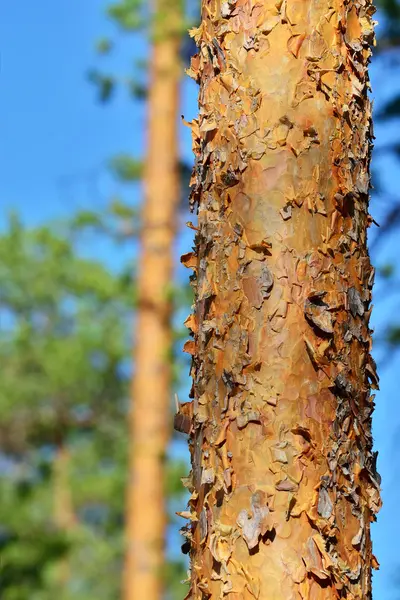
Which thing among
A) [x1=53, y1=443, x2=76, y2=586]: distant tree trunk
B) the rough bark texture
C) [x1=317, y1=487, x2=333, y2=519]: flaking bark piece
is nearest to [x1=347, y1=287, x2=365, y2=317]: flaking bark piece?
the rough bark texture

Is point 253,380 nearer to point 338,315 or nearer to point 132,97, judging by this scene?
point 338,315

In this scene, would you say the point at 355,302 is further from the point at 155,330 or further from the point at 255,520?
the point at 155,330

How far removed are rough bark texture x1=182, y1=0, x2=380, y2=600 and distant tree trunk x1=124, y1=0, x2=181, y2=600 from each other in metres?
7.14

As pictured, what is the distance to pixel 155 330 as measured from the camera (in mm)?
8820

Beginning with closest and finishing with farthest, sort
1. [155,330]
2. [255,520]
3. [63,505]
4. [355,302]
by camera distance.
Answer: [255,520], [355,302], [155,330], [63,505]

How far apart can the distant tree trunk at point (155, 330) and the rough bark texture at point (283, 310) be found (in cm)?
714

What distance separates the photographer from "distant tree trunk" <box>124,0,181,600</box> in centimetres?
843

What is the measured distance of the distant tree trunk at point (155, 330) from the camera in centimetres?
843

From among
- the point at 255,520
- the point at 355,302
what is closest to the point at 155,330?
the point at 355,302

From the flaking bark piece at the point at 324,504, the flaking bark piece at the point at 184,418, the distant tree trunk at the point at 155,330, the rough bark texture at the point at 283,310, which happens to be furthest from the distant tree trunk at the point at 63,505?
the flaking bark piece at the point at 324,504

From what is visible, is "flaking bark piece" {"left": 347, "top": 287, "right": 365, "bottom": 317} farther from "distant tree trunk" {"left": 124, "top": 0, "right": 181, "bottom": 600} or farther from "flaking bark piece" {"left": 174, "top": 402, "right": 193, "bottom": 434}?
"distant tree trunk" {"left": 124, "top": 0, "right": 181, "bottom": 600}

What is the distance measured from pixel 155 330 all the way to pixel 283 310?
7.45 meters

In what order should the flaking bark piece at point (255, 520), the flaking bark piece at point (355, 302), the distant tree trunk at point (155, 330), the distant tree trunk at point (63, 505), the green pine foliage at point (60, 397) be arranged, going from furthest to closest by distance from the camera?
the distant tree trunk at point (63, 505), the green pine foliage at point (60, 397), the distant tree trunk at point (155, 330), the flaking bark piece at point (355, 302), the flaking bark piece at point (255, 520)

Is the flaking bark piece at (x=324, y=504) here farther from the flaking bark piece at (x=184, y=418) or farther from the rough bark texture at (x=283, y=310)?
the flaking bark piece at (x=184, y=418)
